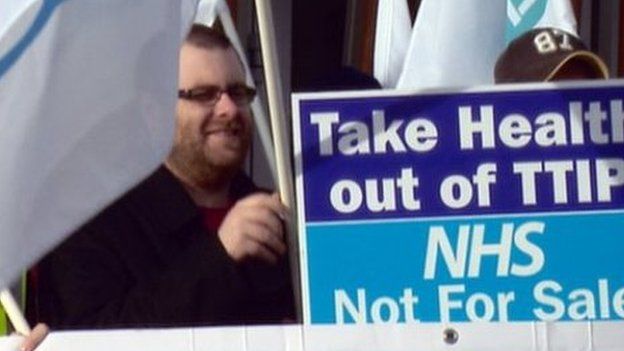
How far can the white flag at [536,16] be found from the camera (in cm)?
630

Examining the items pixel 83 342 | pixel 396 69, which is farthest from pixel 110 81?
pixel 396 69

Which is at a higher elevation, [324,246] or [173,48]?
[173,48]

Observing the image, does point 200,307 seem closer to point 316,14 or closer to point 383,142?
point 383,142

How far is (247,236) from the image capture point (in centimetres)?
539

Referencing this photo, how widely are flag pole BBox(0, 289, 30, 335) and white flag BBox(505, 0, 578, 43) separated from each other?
5.38 ft

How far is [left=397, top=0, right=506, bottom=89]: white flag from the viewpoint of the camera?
6.07 metres

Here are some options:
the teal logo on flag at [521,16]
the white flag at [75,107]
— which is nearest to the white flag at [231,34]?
the teal logo on flag at [521,16]

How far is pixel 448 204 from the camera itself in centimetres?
523

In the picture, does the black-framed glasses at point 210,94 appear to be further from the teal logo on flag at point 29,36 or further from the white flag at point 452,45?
the teal logo on flag at point 29,36

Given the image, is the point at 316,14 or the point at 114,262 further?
the point at 316,14

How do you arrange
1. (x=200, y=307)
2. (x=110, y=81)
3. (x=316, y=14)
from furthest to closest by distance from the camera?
(x=316, y=14)
(x=200, y=307)
(x=110, y=81)

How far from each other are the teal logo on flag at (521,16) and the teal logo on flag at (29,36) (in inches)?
68.0

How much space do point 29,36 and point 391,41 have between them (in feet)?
6.48

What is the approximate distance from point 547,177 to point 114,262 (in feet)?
2.91
